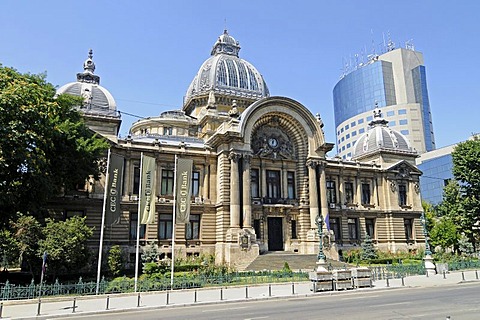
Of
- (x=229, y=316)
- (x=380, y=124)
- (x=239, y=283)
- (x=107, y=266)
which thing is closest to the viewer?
(x=229, y=316)

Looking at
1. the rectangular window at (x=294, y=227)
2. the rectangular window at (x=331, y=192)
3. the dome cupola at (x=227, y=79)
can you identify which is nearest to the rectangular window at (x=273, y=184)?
the rectangular window at (x=294, y=227)

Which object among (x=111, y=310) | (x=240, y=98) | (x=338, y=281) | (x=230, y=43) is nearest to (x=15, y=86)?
(x=111, y=310)

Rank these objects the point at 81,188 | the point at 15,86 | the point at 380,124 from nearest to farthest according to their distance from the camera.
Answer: the point at 15,86 < the point at 81,188 < the point at 380,124

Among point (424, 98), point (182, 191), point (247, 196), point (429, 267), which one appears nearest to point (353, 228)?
point (247, 196)

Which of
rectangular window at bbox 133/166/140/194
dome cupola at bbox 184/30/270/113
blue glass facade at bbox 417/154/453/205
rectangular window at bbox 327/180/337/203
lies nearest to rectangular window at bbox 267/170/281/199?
rectangular window at bbox 327/180/337/203

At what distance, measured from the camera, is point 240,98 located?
5584cm

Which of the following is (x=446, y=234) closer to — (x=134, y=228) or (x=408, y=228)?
(x=408, y=228)

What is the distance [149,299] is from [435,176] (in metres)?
107

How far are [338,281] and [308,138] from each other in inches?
955

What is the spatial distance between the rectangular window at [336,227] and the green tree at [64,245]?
98.3 ft

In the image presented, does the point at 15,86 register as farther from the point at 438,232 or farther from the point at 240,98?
the point at 438,232

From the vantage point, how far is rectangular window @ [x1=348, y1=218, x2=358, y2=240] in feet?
159

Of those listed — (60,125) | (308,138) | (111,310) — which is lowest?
(111,310)

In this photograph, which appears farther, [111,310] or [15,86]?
[15,86]
